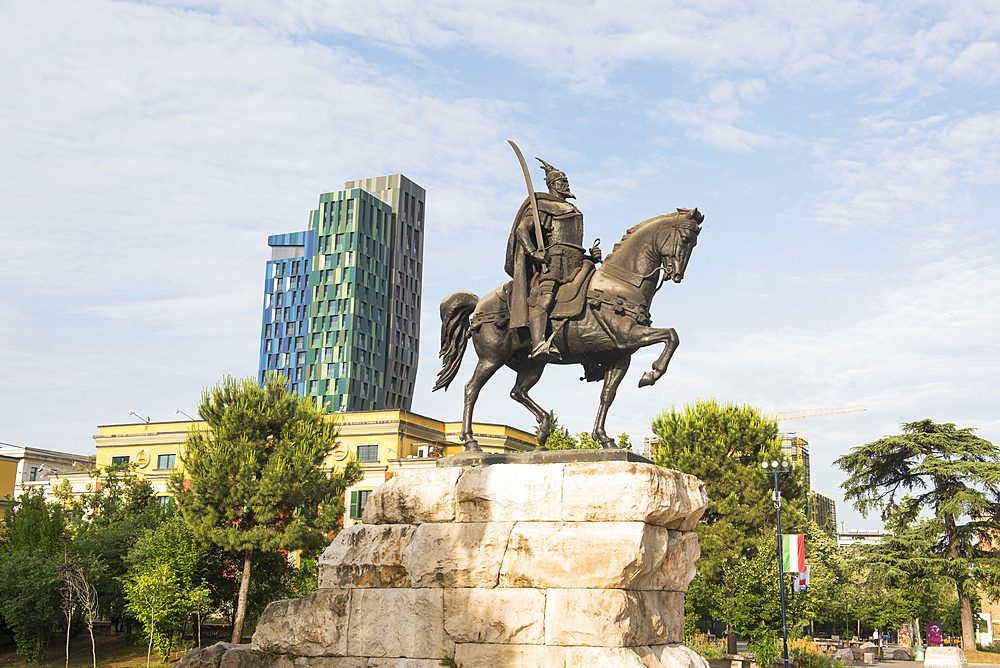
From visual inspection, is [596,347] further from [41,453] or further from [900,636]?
[41,453]

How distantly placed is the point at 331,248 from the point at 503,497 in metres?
104

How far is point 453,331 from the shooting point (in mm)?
12406

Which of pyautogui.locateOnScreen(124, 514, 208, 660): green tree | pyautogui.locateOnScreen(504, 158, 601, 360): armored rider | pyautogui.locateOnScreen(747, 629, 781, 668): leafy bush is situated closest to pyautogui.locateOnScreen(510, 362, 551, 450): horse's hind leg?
pyautogui.locateOnScreen(504, 158, 601, 360): armored rider

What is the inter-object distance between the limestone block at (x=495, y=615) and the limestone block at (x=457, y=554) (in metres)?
0.14

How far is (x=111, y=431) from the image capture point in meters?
67.7

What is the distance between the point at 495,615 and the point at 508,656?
0.42 m

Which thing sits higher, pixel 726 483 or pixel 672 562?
pixel 726 483

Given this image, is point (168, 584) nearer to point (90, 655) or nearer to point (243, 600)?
point (243, 600)

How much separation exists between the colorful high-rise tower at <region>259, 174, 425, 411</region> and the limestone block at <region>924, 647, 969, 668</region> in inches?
3126

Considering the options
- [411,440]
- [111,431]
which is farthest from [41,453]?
[411,440]

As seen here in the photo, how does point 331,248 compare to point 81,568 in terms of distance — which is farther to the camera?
point 331,248

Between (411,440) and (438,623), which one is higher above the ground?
(411,440)

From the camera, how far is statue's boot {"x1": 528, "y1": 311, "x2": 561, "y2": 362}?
1110cm

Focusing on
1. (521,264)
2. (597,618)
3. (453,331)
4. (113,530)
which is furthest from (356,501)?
(597,618)
